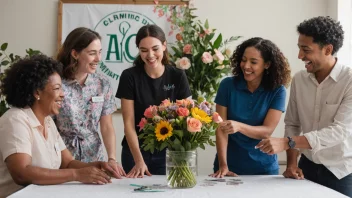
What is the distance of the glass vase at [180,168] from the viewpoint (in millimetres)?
2293

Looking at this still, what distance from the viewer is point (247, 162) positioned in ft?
9.19

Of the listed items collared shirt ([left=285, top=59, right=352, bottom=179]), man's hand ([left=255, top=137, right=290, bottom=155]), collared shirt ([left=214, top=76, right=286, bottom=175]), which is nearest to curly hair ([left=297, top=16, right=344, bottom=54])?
collared shirt ([left=285, top=59, right=352, bottom=179])

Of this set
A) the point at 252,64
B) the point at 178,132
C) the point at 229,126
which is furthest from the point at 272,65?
the point at 178,132

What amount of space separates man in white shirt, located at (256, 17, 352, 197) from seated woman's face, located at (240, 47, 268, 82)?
253mm

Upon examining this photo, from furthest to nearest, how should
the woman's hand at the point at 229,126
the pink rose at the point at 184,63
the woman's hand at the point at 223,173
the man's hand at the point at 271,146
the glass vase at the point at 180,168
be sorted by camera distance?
the pink rose at the point at 184,63 → the woman's hand at the point at 223,173 → the woman's hand at the point at 229,126 → the man's hand at the point at 271,146 → the glass vase at the point at 180,168

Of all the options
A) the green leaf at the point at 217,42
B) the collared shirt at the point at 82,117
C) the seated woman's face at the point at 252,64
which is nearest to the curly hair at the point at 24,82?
the collared shirt at the point at 82,117

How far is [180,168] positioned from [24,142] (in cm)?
77

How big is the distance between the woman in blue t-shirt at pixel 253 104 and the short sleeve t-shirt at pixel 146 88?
0.28 meters

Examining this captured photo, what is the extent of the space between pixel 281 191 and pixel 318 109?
2.07ft

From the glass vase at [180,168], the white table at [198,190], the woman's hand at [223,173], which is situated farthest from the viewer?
the woman's hand at [223,173]

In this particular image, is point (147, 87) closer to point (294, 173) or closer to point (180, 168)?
point (180, 168)

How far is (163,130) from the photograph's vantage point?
2.25 meters

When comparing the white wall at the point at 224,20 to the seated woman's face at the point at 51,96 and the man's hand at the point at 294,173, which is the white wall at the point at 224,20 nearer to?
the man's hand at the point at 294,173

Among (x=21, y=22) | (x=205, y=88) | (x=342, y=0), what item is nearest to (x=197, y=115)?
(x=205, y=88)
